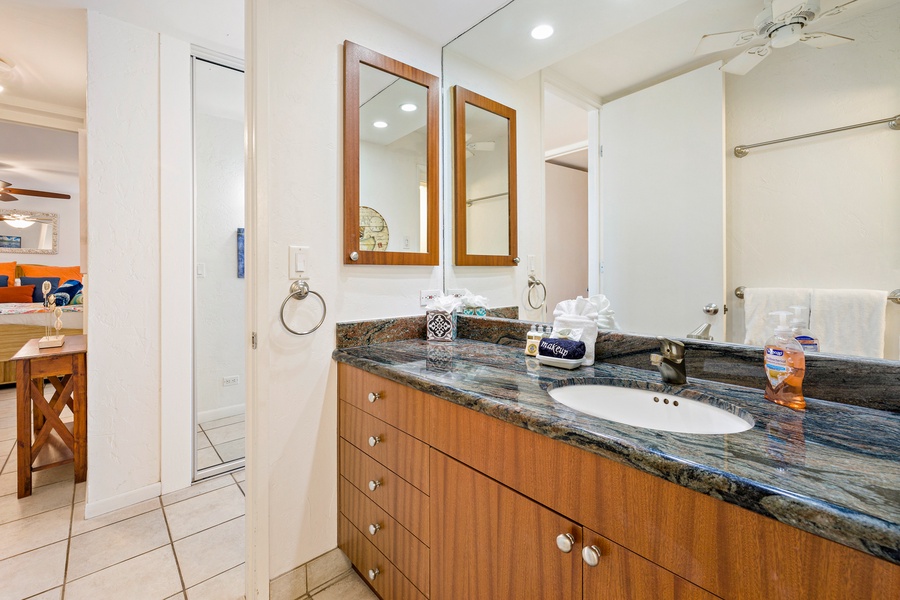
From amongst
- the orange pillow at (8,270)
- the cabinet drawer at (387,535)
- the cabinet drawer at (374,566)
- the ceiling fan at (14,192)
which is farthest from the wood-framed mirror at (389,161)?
the orange pillow at (8,270)

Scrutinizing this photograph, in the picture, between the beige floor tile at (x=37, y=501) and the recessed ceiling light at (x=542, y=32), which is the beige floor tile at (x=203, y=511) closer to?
the beige floor tile at (x=37, y=501)

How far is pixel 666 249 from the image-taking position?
1.17m

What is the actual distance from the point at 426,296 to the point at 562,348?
764mm

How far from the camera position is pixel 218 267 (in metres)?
2.47

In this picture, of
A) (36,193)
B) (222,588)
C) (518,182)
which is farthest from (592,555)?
(36,193)

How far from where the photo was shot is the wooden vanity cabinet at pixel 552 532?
48 centimetres

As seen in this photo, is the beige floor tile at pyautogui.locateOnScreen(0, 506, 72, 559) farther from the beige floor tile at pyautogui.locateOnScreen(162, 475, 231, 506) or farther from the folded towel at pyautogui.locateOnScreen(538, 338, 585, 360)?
the folded towel at pyautogui.locateOnScreen(538, 338, 585, 360)

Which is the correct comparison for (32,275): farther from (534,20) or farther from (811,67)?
(811,67)

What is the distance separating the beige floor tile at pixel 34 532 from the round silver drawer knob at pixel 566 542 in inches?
85.3

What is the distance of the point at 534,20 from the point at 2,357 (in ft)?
17.8

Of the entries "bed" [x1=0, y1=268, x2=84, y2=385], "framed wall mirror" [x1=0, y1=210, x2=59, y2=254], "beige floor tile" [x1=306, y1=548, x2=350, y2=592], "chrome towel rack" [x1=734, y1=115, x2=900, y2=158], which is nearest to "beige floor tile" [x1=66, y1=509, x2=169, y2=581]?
"beige floor tile" [x1=306, y1=548, x2=350, y2=592]

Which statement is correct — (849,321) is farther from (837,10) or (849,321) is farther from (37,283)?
(37,283)

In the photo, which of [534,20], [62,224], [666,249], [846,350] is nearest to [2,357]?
[62,224]

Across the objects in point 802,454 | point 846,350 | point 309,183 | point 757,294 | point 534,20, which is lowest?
point 802,454
